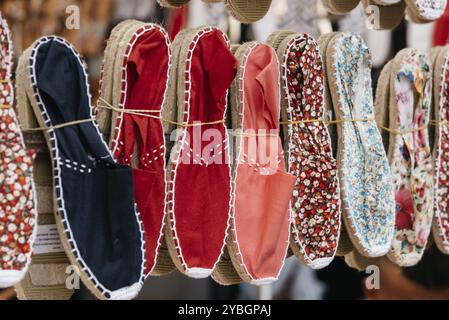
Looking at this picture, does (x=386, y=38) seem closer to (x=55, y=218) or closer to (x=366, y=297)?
(x=366, y=297)

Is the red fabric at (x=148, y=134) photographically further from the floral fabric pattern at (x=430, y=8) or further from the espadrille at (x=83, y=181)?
the floral fabric pattern at (x=430, y=8)

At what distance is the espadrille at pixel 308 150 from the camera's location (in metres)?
1.86

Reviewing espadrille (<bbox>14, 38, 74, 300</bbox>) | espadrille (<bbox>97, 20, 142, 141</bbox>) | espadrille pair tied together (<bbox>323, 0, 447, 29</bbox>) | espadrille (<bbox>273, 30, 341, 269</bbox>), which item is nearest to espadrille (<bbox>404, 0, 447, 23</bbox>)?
espadrille pair tied together (<bbox>323, 0, 447, 29</bbox>)

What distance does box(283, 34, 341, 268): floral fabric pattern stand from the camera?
73.2 inches

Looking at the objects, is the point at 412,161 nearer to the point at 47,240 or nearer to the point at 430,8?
the point at 430,8

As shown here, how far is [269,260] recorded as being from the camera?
179 centimetres

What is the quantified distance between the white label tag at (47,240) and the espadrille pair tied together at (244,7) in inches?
22.7

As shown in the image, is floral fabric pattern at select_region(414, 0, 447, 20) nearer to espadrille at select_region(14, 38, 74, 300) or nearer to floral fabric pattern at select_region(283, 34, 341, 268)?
floral fabric pattern at select_region(283, 34, 341, 268)

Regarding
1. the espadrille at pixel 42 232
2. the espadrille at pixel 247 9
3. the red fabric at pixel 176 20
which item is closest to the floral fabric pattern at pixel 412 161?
the espadrille at pixel 247 9

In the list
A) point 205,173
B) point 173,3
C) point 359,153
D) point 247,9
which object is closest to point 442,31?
point 359,153

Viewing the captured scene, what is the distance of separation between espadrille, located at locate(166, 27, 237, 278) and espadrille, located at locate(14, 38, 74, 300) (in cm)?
23

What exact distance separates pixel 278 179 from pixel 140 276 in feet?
1.23

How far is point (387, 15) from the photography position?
2164mm

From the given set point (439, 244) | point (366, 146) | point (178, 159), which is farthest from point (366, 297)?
point (178, 159)
